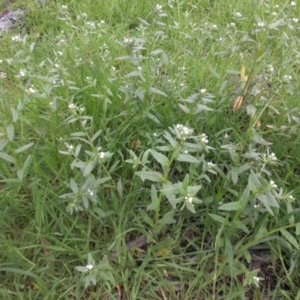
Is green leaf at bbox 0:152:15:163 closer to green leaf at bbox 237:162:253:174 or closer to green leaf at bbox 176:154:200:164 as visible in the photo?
green leaf at bbox 176:154:200:164

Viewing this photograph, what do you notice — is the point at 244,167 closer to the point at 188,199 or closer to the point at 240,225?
the point at 240,225

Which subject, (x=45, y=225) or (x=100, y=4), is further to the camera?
(x=100, y=4)

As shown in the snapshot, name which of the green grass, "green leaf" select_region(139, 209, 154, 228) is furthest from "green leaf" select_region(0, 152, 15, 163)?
"green leaf" select_region(139, 209, 154, 228)

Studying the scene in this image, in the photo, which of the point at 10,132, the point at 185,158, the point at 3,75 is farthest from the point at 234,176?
the point at 3,75

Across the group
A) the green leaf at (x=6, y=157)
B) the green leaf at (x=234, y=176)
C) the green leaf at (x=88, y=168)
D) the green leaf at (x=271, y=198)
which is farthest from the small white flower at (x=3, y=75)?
the green leaf at (x=271, y=198)

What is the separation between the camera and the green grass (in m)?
1.83

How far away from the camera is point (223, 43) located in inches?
108

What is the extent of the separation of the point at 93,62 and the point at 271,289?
5.51ft

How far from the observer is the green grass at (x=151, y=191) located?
1831mm

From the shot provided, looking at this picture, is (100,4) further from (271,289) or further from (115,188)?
(271,289)

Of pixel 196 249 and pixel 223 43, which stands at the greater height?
pixel 223 43

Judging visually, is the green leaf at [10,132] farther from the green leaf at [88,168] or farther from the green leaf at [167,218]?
the green leaf at [167,218]

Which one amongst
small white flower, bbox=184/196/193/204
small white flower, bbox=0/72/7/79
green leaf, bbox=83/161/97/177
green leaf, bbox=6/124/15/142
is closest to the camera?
small white flower, bbox=184/196/193/204

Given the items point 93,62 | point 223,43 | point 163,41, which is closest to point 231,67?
→ point 223,43
